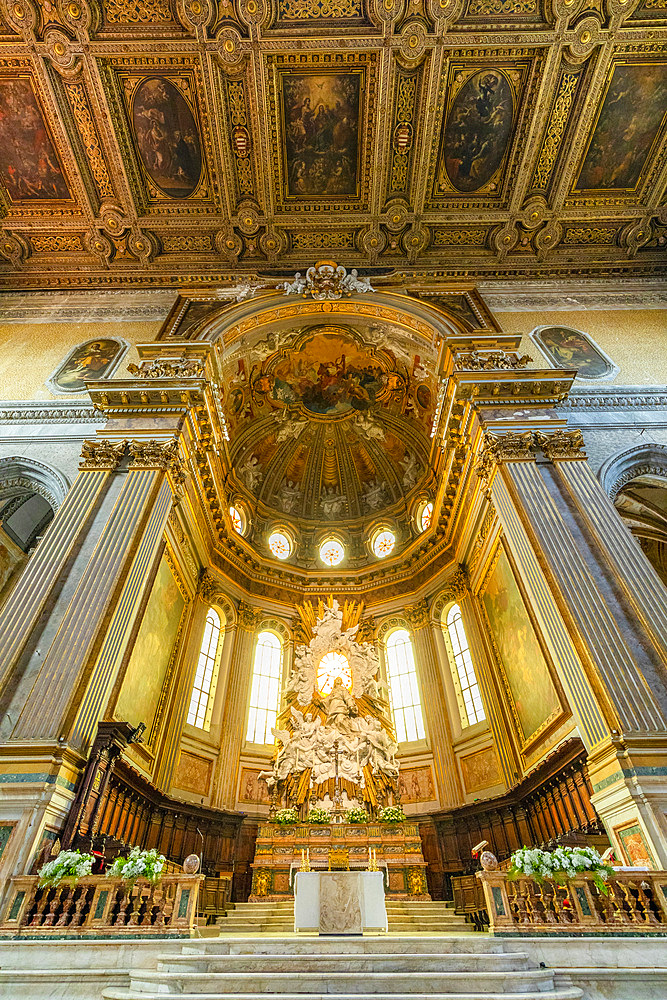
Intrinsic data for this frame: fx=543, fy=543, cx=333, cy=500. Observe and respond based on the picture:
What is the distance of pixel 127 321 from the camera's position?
1677 centimetres

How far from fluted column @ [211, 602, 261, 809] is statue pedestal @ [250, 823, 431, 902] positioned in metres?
1.76

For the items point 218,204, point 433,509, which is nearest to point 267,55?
point 218,204

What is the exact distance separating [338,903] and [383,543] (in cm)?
1311

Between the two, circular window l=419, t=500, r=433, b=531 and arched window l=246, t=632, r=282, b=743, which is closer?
arched window l=246, t=632, r=282, b=743

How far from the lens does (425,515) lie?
61.1 ft

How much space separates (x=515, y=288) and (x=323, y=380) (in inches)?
275

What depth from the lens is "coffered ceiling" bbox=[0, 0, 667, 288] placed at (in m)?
13.9

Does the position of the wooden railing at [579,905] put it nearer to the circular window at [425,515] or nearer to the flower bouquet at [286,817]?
the flower bouquet at [286,817]

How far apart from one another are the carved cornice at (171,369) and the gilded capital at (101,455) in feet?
7.72

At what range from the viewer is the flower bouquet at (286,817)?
1266 cm

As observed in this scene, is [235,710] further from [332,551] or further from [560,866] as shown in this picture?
[560,866]

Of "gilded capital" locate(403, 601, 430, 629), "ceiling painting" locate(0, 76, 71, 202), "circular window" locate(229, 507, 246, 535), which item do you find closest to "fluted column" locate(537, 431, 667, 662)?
"gilded capital" locate(403, 601, 430, 629)

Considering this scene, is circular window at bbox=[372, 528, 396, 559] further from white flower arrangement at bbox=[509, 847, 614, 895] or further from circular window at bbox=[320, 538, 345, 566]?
white flower arrangement at bbox=[509, 847, 614, 895]

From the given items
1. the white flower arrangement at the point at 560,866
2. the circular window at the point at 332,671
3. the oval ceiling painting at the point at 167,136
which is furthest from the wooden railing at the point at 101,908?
the oval ceiling painting at the point at 167,136
